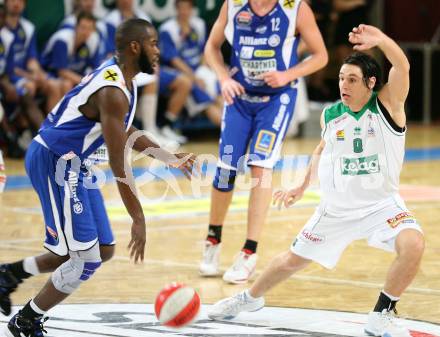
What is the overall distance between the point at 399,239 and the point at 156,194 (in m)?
6.27

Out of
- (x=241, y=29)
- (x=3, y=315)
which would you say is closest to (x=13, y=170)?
(x=241, y=29)

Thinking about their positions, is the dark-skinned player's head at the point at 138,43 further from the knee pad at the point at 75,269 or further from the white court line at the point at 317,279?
the white court line at the point at 317,279

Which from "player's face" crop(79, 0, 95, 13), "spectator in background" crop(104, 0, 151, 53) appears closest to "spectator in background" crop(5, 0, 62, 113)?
"player's face" crop(79, 0, 95, 13)

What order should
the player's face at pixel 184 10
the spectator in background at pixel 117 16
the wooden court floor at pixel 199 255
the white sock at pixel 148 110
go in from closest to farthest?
1. the wooden court floor at pixel 199 255
2. the spectator in background at pixel 117 16
3. the white sock at pixel 148 110
4. the player's face at pixel 184 10

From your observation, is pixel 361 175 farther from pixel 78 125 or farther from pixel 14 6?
pixel 14 6

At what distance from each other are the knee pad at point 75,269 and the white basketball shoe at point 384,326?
157 centimetres

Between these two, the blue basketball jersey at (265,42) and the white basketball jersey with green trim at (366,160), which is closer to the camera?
the white basketball jersey with green trim at (366,160)

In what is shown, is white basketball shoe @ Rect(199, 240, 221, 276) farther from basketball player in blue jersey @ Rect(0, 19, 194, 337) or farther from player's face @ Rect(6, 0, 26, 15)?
player's face @ Rect(6, 0, 26, 15)

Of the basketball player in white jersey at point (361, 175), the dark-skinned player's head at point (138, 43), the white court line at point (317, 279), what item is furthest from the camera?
the white court line at point (317, 279)

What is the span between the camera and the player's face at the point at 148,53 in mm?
5809

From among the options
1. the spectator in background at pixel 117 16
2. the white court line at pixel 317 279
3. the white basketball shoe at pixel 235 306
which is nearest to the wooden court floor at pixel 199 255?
the white court line at pixel 317 279

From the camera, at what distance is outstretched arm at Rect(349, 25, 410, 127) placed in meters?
5.75

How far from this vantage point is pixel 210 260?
7766 mm

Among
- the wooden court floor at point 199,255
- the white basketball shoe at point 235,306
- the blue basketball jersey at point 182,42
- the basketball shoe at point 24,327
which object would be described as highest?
the blue basketball jersey at point 182,42
